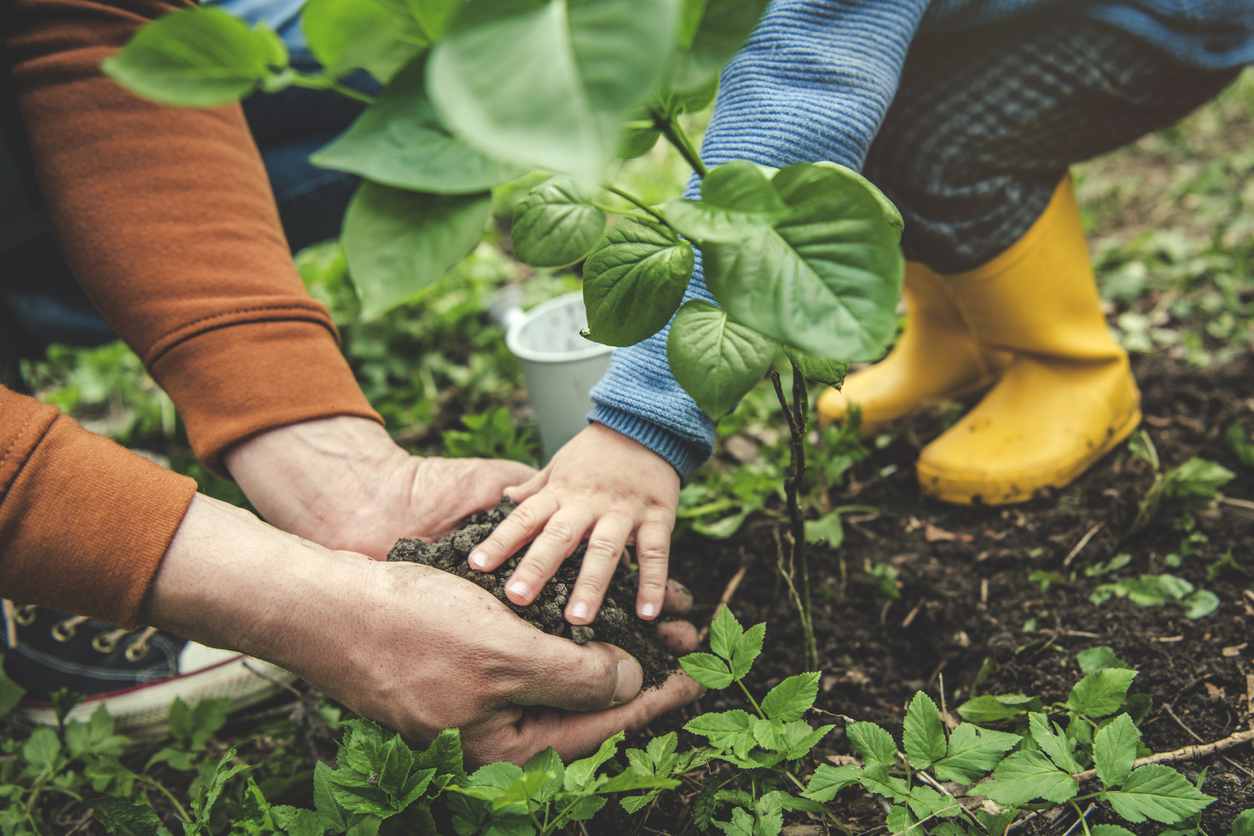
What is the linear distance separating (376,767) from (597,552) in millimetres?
387

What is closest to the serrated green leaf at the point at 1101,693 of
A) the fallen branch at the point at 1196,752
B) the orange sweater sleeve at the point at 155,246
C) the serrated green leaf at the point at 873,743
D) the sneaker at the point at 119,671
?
the fallen branch at the point at 1196,752

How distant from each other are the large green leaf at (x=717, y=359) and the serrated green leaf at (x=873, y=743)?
19.4 inches

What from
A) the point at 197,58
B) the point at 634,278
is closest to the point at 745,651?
the point at 634,278

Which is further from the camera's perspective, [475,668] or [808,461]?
[808,461]

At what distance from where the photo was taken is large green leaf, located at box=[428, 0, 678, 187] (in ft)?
1.23

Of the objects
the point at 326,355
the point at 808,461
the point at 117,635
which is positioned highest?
the point at 326,355

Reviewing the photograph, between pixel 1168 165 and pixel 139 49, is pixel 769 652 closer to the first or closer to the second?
pixel 139 49

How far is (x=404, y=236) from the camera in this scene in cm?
56

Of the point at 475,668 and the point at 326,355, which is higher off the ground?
the point at 326,355

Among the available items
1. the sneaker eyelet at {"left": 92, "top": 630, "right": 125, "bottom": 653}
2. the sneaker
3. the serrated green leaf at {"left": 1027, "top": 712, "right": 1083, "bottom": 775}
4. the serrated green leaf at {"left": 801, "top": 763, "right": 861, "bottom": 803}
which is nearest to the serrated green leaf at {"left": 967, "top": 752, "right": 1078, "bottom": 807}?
the serrated green leaf at {"left": 1027, "top": 712, "right": 1083, "bottom": 775}

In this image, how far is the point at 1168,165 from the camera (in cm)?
332

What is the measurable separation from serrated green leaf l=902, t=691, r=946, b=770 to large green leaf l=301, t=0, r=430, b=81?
0.89 meters

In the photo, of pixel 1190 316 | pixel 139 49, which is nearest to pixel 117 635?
pixel 139 49

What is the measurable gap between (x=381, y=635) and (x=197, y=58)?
0.70 m
